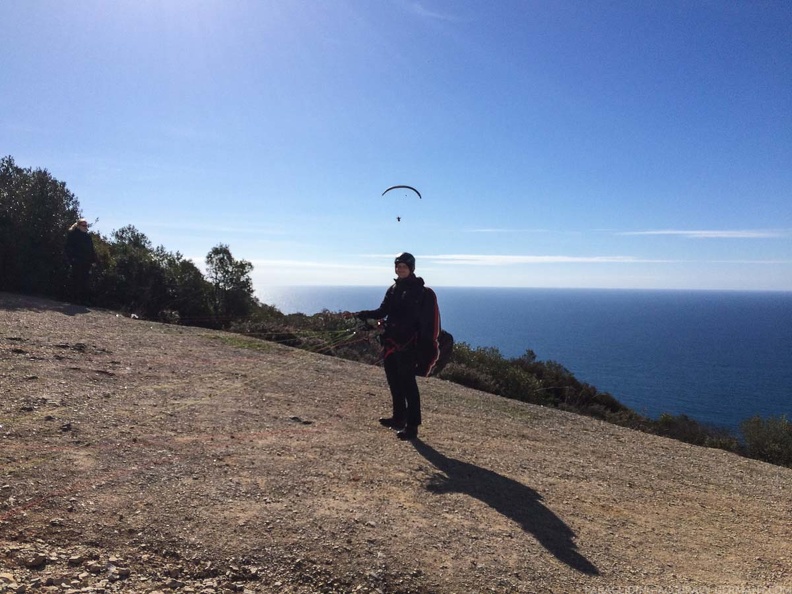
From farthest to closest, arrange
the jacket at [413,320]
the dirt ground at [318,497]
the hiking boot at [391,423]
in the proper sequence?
the hiking boot at [391,423]
the jacket at [413,320]
the dirt ground at [318,497]

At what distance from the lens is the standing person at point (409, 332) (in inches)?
221

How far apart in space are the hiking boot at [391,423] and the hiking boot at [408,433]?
22 cm

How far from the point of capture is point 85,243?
38.9 feet

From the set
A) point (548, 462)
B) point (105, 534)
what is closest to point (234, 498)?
point (105, 534)

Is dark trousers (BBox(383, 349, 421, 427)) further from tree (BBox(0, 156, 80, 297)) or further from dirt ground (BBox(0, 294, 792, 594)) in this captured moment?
tree (BBox(0, 156, 80, 297))

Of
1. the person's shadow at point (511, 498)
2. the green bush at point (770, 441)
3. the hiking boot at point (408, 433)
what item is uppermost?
the hiking boot at point (408, 433)

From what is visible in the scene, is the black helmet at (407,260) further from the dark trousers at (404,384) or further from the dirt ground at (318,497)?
the dirt ground at (318,497)

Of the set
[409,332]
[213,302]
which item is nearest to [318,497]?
[409,332]

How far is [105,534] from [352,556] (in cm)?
147

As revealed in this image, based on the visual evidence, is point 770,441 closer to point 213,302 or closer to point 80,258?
point 213,302

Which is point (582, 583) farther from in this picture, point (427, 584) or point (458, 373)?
point (458, 373)

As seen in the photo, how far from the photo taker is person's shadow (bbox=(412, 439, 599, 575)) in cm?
363

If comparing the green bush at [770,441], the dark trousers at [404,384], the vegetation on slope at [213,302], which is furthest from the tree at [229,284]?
the green bush at [770,441]

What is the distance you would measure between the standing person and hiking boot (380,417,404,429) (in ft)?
0.44
